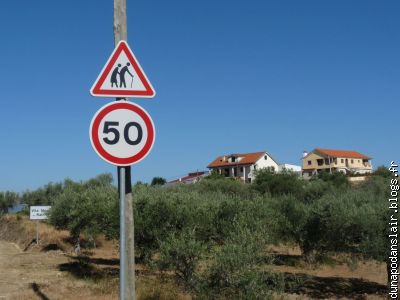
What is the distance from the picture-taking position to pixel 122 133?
16.5 ft

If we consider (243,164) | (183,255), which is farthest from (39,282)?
(243,164)

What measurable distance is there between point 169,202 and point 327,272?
40.9 ft

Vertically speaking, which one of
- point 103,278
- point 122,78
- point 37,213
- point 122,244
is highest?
point 122,78

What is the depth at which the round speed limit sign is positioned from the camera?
496 centimetres

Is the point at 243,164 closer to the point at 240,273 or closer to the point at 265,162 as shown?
the point at 265,162

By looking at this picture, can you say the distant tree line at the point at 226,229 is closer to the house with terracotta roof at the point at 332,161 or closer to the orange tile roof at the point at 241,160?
the orange tile roof at the point at 241,160

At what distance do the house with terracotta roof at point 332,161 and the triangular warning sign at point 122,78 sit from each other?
112175 mm

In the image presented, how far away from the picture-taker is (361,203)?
24438 millimetres

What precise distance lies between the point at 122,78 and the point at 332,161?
375 ft

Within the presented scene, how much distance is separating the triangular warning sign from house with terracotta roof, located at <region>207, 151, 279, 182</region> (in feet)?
332

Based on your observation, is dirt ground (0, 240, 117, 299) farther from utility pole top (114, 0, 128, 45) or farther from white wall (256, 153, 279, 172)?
white wall (256, 153, 279, 172)

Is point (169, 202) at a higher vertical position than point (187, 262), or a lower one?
higher

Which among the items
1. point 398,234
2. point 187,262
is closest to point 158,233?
point 187,262

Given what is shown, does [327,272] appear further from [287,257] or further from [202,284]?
[202,284]
